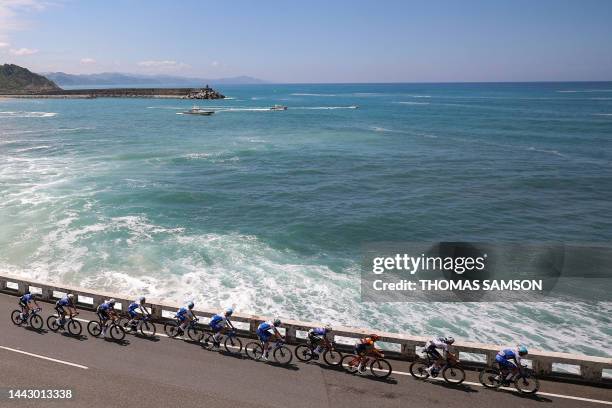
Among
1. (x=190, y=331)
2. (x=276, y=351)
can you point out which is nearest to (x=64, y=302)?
(x=190, y=331)

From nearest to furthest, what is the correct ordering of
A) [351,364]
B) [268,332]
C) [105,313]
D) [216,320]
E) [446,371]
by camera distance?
[446,371], [351,364], [268,332], [216,320], [105,313]

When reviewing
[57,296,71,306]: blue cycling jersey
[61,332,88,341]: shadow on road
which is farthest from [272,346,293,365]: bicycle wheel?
[57,296,71,306]: blue cycling jersey

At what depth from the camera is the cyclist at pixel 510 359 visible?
1438 cm

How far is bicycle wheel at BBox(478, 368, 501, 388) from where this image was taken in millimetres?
14695

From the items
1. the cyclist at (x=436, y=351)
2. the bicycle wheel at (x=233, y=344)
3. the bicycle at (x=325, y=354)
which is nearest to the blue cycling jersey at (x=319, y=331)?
the bicycle at (x=325, y=354)

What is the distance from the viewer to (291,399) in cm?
1380

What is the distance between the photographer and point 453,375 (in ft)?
49.6

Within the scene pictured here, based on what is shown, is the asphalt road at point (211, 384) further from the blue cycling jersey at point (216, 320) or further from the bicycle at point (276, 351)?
the blue cycling jersey at point (216, 320)

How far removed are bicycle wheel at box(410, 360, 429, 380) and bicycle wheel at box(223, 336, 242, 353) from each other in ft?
20.5

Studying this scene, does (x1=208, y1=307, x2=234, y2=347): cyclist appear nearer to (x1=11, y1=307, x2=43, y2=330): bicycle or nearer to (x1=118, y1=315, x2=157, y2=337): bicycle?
(x1=118, y1=315, x2=157, y2=337): bicycle

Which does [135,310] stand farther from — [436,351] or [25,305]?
[436,351]

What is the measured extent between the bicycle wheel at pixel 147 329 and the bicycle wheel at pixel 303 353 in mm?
5897

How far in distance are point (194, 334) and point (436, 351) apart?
925 centimetres

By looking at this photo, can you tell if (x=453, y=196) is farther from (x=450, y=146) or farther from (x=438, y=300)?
(x=450, y=146)
